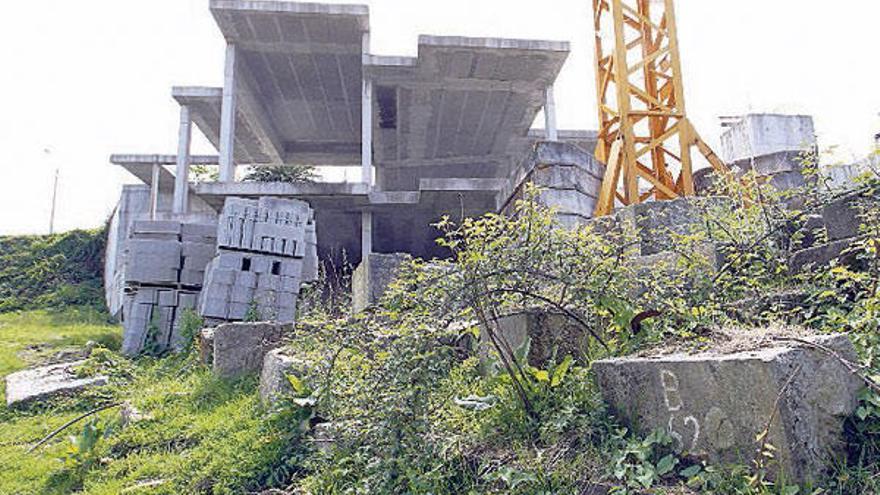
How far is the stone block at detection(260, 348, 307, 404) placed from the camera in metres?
4.15

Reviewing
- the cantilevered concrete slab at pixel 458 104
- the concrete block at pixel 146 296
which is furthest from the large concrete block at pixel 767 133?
the concrete block at pixel 146 296

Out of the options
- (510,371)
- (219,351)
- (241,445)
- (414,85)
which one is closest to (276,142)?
(414,85)

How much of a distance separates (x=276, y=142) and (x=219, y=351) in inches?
462

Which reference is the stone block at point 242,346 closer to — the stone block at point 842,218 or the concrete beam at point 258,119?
the stone block at point 842,218

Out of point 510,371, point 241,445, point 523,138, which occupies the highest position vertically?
point 523,138

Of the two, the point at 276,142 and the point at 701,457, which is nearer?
the point at 701,457

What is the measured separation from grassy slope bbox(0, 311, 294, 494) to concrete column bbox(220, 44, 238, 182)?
19.3ft

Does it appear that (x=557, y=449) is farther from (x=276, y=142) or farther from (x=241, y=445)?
(x=276, y=142)

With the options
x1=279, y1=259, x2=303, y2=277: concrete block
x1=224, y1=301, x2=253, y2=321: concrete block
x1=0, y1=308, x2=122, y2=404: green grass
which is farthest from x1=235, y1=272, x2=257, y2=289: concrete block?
x1=0, y1=308, x2=122, y2=404: green grass

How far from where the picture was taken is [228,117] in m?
11.6

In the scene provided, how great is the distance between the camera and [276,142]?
16.2 meters

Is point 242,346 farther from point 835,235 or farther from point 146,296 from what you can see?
point 835,235

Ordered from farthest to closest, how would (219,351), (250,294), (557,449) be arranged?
(250,294), (219,351), (557,449)

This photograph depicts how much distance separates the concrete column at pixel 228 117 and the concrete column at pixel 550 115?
21.1 feet
